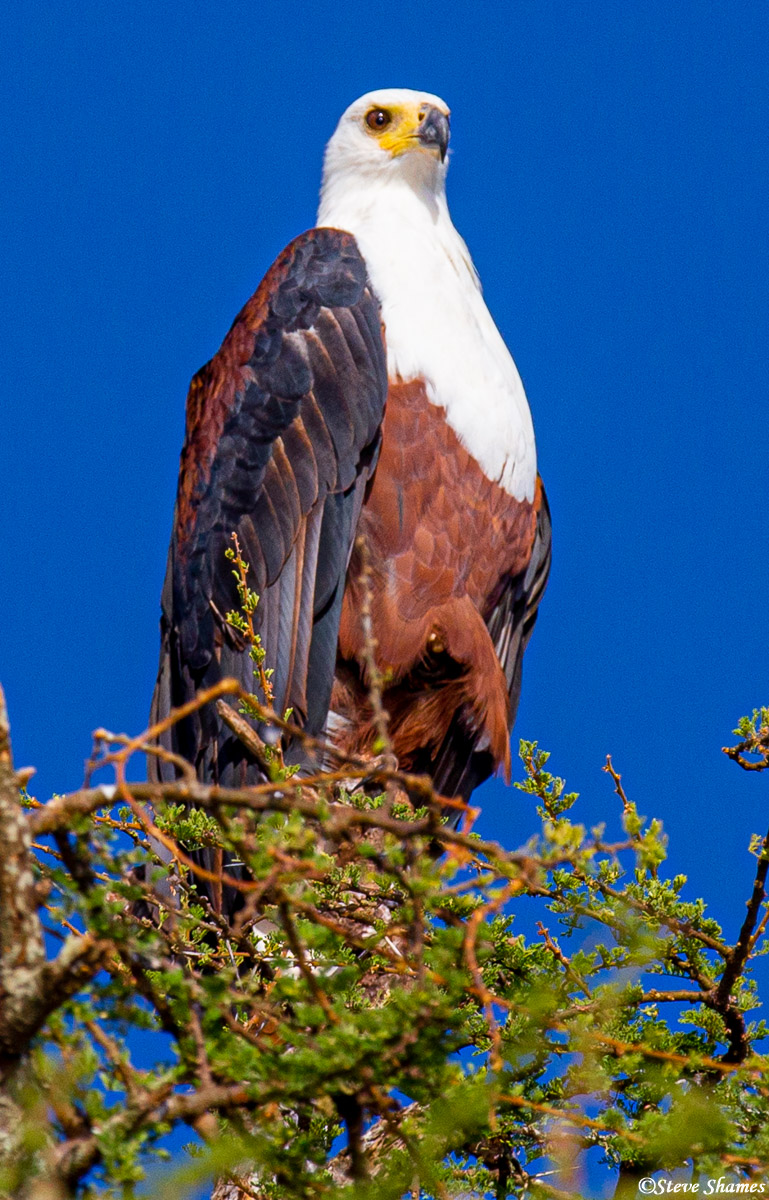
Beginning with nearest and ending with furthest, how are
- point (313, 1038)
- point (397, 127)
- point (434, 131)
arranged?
1. point (313, 1038)
2. point (434, 131)
3. point (397, 127)

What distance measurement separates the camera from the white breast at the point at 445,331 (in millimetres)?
4645

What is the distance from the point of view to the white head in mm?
5285

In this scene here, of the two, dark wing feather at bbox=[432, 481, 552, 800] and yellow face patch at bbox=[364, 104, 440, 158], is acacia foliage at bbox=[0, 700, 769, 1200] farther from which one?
yellow face patch at bbox=[364, 104, 440, 158]

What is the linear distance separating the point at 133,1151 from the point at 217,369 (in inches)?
142

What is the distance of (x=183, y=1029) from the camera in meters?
1.91

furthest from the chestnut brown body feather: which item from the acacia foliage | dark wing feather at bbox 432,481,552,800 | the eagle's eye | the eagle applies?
the acacia foliage

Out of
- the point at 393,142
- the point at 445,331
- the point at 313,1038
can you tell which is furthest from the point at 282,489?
the point at 313,1038

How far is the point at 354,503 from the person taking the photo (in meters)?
4.50

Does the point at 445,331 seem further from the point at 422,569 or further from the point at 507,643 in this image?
the point at 507,643

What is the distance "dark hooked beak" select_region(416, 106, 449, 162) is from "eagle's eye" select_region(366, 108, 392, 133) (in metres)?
0.16

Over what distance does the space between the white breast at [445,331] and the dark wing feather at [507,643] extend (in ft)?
1.41

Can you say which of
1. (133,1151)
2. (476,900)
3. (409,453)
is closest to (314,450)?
(409,453)

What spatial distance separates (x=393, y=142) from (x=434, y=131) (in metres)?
0.16

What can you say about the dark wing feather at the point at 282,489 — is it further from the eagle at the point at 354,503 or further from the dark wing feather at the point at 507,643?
the dark wing feather at the point at 507,643
